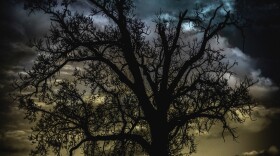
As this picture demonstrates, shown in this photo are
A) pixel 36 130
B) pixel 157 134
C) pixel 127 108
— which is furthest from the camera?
pixel 127 108

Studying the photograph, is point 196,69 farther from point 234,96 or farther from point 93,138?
point 93,138

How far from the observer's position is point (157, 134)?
1761 centimetres

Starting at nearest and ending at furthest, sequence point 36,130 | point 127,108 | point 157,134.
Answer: point 157,134 < point 36,130 < point 127,108

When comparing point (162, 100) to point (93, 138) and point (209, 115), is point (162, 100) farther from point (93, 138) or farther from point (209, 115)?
point (93, 138)

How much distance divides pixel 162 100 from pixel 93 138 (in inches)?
146

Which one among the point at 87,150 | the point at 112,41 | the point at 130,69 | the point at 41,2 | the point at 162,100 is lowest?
the point at 87,150

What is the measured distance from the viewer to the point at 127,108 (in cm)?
2027

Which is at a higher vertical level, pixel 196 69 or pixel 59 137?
pixel 196 69

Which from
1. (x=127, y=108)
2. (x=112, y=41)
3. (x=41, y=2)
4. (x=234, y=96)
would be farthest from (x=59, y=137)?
(x=234, y=96)

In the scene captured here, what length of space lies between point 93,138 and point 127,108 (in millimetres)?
3044

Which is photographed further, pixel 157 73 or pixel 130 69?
pixel 157 73

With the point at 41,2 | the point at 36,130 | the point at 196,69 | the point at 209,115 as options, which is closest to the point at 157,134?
the point at 209,115

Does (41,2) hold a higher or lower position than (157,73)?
higher

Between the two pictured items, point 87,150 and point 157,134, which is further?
point 87,150
